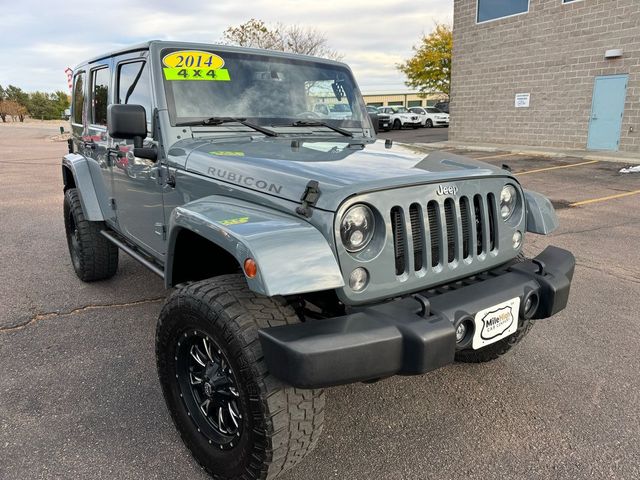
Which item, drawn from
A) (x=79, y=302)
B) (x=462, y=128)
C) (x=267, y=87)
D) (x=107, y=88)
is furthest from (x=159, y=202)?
(x=462, y=128)

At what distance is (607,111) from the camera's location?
14.1m

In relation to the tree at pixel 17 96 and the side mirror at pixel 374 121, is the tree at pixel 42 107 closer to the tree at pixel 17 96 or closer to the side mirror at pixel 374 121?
the tree at pixel 17 96

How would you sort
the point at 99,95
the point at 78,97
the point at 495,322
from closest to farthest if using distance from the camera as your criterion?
the point at 495,322 → the point at 99,95 → the point at 78,97

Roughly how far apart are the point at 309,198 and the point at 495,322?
97 cm

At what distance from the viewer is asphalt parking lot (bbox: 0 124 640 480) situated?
7.46ft

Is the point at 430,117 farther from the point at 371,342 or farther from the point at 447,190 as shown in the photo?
the point at 371,342

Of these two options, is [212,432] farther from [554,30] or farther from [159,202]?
[554,30]

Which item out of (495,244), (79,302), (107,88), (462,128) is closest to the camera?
(495,244)

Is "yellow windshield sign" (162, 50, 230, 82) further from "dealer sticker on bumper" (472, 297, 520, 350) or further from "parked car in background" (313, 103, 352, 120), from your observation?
"dealer sticker on bumper" (472, 297, 520, 350)

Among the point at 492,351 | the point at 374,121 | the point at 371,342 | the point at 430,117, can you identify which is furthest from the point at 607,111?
the point at 430,117

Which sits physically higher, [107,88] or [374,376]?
[107,88]

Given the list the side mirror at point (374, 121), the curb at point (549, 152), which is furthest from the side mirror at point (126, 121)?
the curb at point (549, 152)

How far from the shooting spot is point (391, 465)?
7.47 feet

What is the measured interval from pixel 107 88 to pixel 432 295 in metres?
3.08
